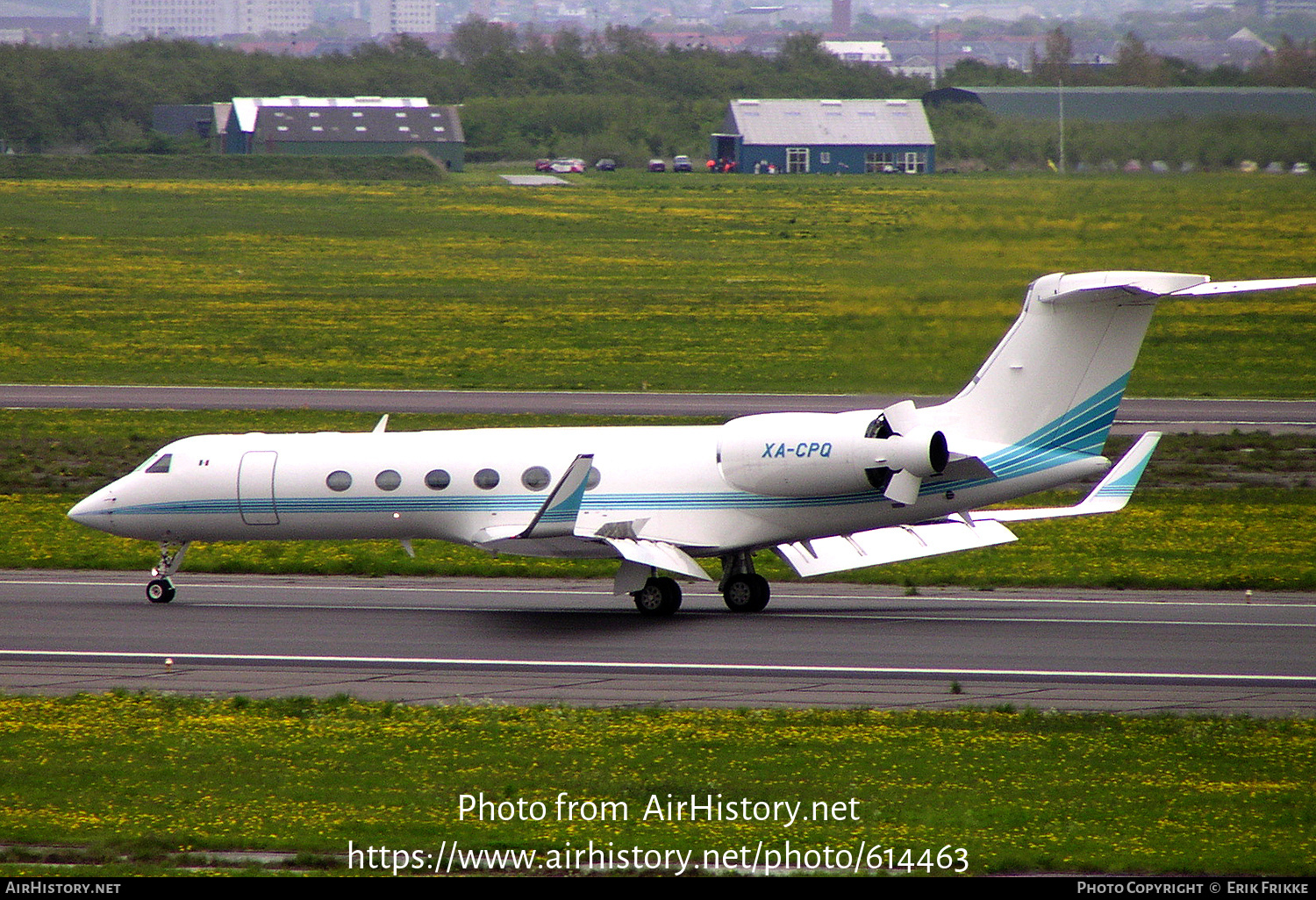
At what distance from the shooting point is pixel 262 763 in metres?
16.0

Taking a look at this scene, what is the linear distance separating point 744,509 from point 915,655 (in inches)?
163

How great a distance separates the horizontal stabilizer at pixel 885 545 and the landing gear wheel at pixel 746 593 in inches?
25.1

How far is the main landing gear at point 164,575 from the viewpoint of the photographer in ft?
85.4

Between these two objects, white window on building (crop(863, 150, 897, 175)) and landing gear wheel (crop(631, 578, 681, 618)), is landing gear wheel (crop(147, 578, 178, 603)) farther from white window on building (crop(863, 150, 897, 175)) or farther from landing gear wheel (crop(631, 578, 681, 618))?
white window on building (crop(863, 150, 897, 175))

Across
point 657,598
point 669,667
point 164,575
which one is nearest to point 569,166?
point 164,575

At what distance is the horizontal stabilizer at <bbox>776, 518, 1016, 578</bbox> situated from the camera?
81.5ft

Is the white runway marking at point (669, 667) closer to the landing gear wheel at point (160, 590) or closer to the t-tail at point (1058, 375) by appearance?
the landing gear wheel at point (160, 590)

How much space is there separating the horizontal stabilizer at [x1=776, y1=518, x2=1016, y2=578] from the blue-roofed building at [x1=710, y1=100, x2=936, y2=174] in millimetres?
28985

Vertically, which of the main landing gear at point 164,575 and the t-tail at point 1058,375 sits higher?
the t-tail at point 1058,375

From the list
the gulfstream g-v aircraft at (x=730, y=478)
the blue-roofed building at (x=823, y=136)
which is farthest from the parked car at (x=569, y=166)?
the gulfstream g-v aircraft at (x=730, y=478)

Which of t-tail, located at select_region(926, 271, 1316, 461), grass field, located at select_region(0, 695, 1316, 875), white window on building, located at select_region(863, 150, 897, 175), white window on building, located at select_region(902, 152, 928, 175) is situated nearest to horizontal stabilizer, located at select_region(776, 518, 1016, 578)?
t-tail, located at select_region(926, 271, 1316, 461)

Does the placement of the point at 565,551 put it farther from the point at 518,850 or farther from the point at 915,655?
the point at 518,850

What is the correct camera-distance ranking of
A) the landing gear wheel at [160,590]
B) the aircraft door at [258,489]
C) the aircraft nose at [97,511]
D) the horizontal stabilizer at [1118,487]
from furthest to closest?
the aircraft nose at [97,511], the aircraft door at [258,489], the landing gear wheel at [160,590], the horizontal stabilizer at [1118,487]
